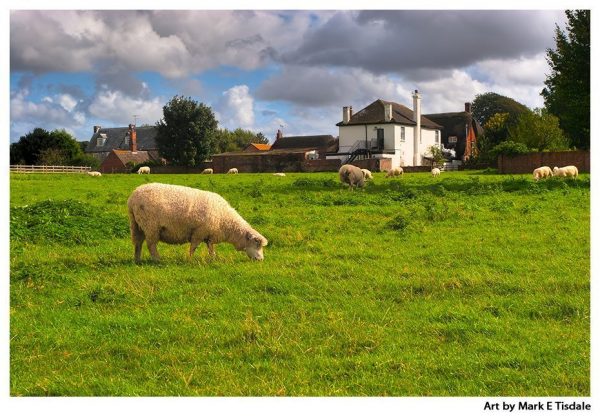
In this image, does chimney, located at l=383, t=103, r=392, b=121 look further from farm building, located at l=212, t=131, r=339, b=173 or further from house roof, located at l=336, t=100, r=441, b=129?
farm building, located at l=212, t=131, r=339, b=173

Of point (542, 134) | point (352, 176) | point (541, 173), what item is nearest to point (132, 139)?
point (542, 134)

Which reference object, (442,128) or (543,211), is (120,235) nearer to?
(543,211)

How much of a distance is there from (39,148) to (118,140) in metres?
38.0

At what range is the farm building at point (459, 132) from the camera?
289ft

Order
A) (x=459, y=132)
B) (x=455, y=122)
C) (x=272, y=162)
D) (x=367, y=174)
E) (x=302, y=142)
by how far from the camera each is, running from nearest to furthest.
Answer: (x=367, y=174), (x=272, y=162), (x=459, y=132), (x=455, y=122), (x=302, y=142)

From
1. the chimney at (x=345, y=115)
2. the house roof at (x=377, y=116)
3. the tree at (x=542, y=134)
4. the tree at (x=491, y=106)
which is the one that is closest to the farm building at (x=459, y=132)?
the house roof at (x=377, y=116)

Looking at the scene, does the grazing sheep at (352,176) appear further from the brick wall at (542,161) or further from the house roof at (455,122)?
the house roof at (455,122)

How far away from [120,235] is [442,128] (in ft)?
250

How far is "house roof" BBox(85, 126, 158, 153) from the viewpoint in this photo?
114 m

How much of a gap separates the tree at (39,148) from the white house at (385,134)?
37.0 metres

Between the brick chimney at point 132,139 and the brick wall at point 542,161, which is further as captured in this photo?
the brick chimney at point 132,139

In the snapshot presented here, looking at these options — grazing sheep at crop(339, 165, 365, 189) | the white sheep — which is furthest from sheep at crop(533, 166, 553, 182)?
grazing sheep at crop(339, 165, 365, 189)

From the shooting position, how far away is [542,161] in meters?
49.3

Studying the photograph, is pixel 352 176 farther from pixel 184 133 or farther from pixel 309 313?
pixel 184 133
